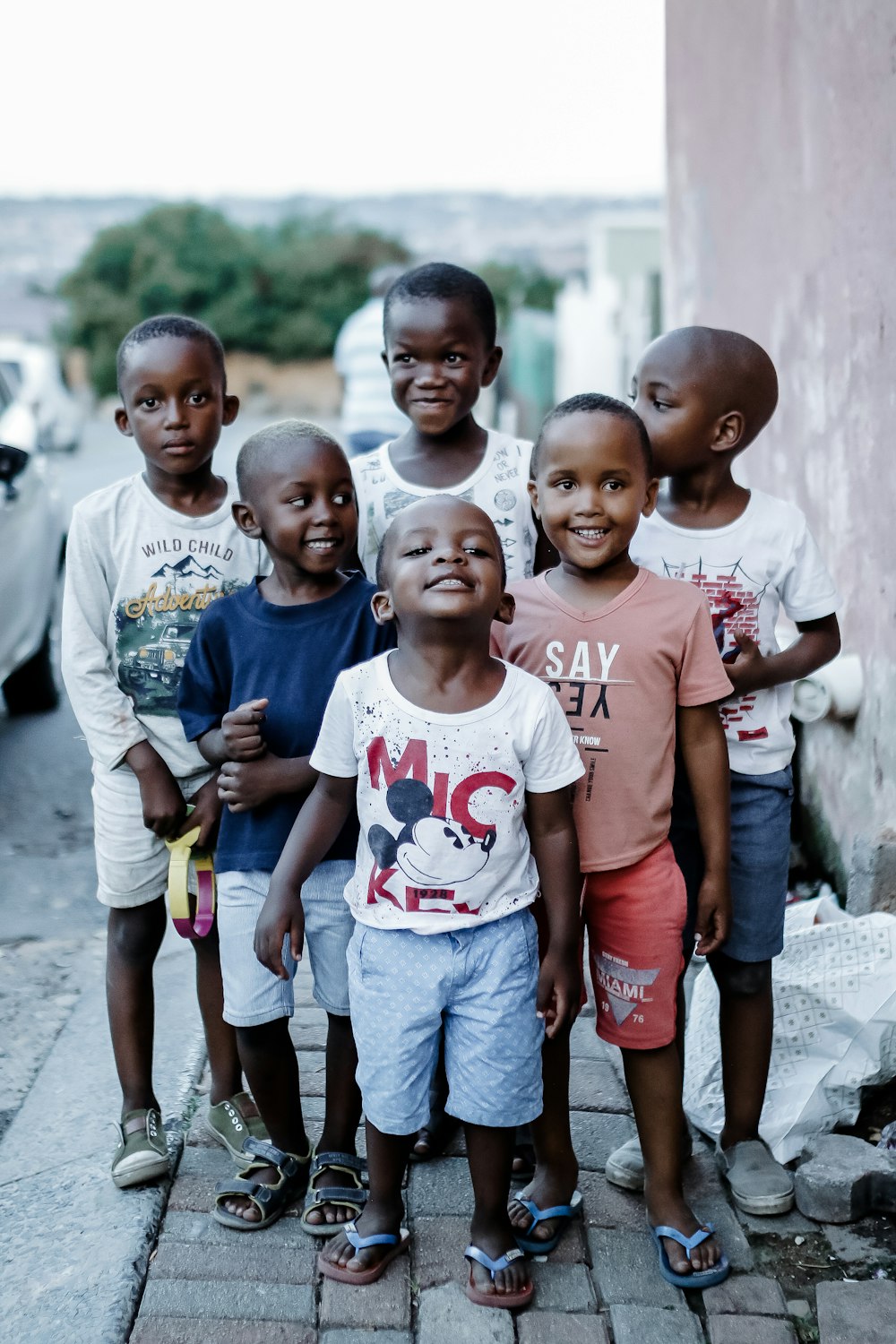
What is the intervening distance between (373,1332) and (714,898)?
0.96 m

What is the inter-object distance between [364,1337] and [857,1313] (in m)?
0.86

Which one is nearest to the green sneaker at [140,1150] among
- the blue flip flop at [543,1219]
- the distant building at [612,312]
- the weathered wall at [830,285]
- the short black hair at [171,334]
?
the blue flip flop at [543,1219]

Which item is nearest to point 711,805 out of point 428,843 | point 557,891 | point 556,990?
point 557,891

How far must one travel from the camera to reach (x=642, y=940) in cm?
239

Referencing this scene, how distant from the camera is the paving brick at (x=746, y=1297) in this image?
231 cm

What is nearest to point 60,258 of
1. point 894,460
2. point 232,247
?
point 232,247

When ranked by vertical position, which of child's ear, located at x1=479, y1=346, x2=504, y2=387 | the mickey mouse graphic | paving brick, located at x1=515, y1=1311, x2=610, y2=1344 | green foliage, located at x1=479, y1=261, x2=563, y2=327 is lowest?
green foliage, located at x1=479, y1=261, x2=563, y2=327

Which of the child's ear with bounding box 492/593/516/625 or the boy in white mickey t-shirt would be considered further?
the child's ear with bounding box 492/593/516/625

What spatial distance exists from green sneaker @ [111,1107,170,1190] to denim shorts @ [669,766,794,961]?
116 cm

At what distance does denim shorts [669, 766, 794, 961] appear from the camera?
258 centimetres

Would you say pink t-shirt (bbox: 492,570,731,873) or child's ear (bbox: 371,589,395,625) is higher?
child's ear (bbox: 371,589,395,625)

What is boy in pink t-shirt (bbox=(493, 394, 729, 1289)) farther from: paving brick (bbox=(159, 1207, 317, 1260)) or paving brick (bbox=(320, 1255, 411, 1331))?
paving brick (bbox=(159, 1207, 317, 1260))

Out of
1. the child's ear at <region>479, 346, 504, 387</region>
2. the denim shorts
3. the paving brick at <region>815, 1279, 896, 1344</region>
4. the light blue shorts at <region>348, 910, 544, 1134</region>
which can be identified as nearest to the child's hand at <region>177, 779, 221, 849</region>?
the light blue shorts at <region>348, 910, 544, 1134</region>

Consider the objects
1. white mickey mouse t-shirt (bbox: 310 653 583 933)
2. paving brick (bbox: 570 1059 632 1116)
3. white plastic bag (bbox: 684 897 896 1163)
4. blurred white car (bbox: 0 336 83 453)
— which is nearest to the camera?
white mickey mouse t-shirt (bbox: 310 653 583 933)
